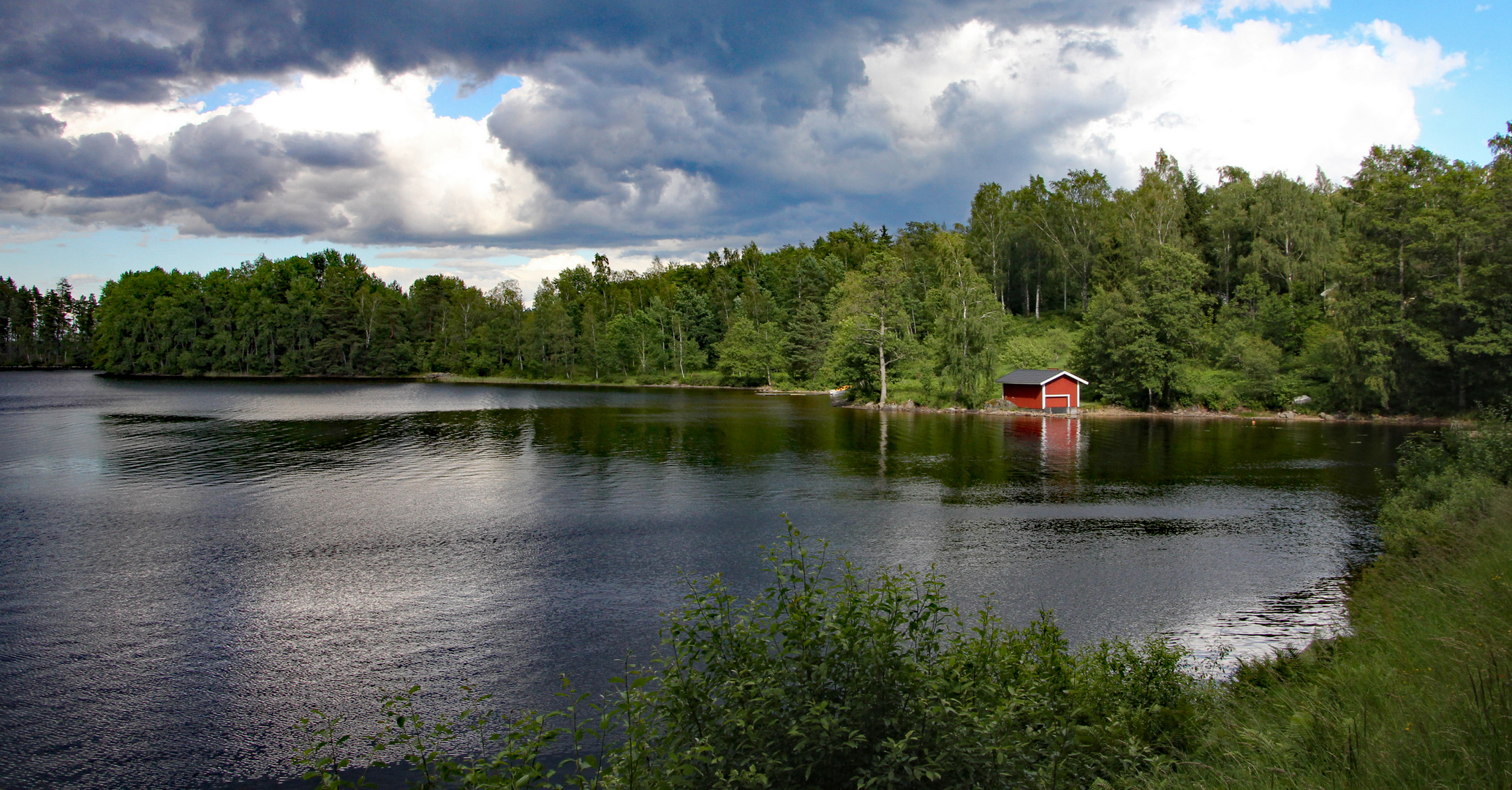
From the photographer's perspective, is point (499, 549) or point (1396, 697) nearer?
A: point (1396, 697)

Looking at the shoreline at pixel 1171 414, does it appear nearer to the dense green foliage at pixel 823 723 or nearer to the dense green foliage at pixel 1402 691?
the dense green foliage at pixel 1402 691

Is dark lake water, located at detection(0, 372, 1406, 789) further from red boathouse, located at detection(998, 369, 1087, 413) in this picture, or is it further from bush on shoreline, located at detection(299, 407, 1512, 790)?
red boathouse, located at detection(998, 369, 1087, 413)

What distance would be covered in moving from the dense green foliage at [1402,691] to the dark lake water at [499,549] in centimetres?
246

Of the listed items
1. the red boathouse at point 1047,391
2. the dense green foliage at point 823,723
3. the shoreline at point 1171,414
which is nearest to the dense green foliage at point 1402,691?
the dense green foliage at point 823,723

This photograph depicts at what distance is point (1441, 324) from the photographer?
2183 inches

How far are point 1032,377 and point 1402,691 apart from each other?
6278cm

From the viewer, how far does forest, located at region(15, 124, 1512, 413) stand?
5653 cm

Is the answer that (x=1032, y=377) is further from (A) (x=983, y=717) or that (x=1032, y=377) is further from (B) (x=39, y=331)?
(B) (x=39, y=331)

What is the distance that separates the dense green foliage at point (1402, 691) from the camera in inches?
248

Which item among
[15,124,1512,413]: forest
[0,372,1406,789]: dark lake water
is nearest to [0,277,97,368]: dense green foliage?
[15,124,1512,413]: forest

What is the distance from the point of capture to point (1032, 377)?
68.7 m

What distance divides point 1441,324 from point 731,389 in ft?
246

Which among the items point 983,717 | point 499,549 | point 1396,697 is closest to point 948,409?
point 499,549

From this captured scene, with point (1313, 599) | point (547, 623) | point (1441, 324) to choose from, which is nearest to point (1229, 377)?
point (1441, 324)
